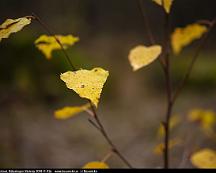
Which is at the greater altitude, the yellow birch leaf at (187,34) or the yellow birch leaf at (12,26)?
the yellow birch leaf at (12,26)

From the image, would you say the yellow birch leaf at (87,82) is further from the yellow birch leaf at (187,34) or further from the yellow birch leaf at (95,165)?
the yellow birch leaf at (187,34)

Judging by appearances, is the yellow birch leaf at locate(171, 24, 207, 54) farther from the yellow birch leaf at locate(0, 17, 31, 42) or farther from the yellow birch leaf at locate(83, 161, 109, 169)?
the yellow birch leaf at locate(0, 17, 31, 42)

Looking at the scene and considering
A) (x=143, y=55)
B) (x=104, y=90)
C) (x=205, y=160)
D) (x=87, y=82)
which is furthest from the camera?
(x=104, y=90)

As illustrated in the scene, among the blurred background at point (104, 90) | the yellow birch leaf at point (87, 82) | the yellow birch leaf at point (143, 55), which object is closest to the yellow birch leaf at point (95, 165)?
the yellow birch leaf at point (143, 55)

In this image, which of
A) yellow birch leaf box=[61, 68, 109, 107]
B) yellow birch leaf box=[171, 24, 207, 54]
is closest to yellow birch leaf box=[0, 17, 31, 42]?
yellow birch leaf box=[61, 68, 109, 107]

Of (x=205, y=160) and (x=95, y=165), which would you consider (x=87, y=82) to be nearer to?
(x=95, y=165)

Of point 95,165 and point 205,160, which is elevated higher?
point 95,165

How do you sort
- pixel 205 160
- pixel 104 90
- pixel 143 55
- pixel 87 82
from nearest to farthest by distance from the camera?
pixel 87 82, pixel 143 55, pixel 205 160, pixel 104 90

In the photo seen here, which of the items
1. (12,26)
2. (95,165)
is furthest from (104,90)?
(12,26)
